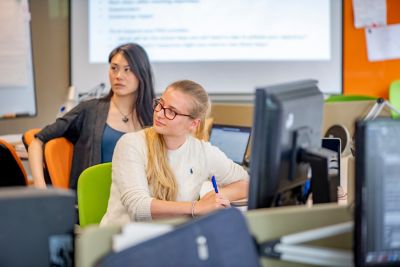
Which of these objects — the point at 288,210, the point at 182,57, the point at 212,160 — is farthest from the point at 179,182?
the point at 182,57

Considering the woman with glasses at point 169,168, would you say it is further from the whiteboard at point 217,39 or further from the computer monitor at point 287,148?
the whiteboard at point 217,39

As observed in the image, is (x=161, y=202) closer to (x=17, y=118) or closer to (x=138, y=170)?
(x=138, y=170)

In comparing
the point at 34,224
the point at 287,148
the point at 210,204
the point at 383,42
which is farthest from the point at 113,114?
the point at 383,42

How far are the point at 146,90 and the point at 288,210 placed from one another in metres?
1.95

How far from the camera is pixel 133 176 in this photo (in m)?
2.08

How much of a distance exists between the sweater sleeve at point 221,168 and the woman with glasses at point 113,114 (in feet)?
3.03

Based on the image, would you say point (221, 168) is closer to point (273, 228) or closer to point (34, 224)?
point (273, 228)

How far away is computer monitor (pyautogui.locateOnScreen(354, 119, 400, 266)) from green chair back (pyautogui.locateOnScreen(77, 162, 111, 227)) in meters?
1.29

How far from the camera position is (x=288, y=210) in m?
1.37

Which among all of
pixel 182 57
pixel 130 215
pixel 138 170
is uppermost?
pixel 182 57

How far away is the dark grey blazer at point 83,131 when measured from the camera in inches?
122

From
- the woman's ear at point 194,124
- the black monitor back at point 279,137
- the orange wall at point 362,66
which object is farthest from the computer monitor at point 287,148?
the orange wall at point 362,66

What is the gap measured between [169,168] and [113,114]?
1.10 metres

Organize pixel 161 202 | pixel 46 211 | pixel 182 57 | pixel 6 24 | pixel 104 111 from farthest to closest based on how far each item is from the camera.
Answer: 1. pixel 182 57
2. pixel 6 24
3. pixel 104 111
4. pixel 161 202
5. pixel 46 211
